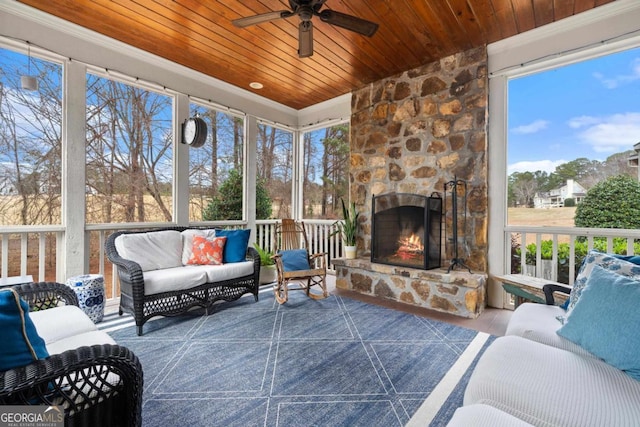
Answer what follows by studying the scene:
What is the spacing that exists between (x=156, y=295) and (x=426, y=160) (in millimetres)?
3301

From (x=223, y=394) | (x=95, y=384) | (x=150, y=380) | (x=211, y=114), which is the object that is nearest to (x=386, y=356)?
(x=223, y=394)

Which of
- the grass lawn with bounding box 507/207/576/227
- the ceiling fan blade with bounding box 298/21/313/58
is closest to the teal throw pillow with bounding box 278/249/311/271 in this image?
the ceiling fan blade with bounding box 298/21/313/58

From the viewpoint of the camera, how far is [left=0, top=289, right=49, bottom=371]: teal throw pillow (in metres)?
0.94

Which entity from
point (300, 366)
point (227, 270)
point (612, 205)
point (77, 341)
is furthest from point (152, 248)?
point (612, 205)

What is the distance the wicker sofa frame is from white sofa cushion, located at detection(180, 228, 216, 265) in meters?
0.38

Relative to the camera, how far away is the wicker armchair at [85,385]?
93 cm

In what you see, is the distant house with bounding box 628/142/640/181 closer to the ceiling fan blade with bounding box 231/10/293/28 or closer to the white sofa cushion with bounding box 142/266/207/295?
the ceiling fan blade with bounding box 231/10/293/28

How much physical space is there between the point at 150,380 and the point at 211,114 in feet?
11.6

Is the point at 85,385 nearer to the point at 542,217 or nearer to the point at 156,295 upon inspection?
the point at 156,295

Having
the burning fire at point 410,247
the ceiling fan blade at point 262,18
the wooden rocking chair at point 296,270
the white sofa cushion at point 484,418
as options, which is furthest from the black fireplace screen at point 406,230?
the white sofa cushion at point 484,418

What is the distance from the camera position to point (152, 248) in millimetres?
3230

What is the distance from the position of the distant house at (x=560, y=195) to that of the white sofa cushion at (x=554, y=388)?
7.45 ft

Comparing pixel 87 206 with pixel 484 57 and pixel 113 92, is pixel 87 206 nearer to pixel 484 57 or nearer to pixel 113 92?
pixel 113 92

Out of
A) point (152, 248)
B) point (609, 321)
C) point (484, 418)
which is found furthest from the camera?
point (152, 248)
